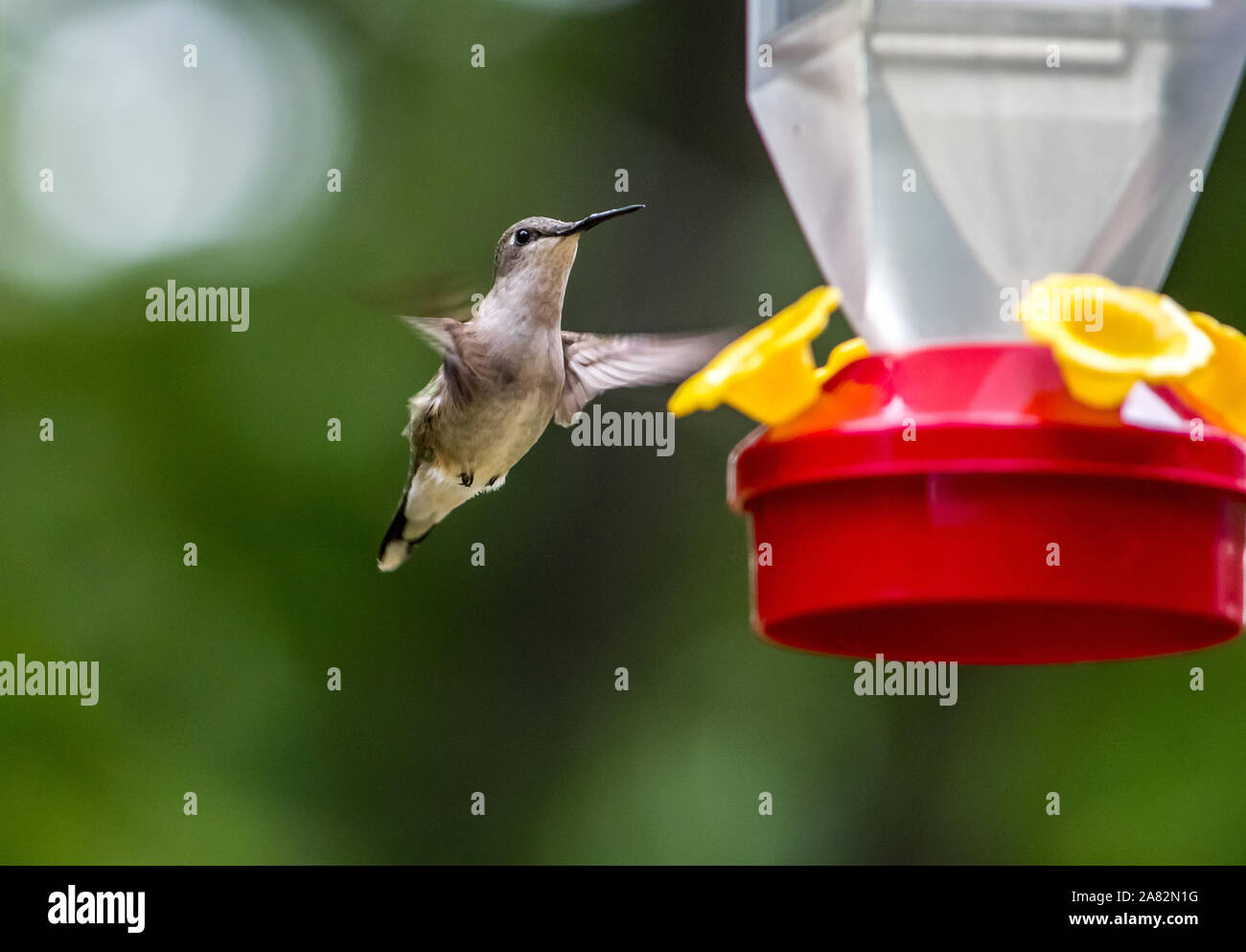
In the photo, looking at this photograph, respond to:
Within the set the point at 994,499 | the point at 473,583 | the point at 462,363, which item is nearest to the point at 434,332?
the point at 462,363

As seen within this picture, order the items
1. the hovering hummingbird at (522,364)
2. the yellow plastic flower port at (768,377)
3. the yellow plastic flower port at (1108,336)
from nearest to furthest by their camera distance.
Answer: the yellow plastic flower port at (1108,336) → the yellow plastic flower port at (768,377) → the hovering hummingbird at (522,364)

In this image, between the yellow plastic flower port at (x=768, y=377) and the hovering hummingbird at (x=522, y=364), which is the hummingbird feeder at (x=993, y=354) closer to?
the yellow plastic flower port at (x=768, y=377)

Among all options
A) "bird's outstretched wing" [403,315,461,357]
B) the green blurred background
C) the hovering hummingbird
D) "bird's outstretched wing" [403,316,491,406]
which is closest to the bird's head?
the hovering hummingbird

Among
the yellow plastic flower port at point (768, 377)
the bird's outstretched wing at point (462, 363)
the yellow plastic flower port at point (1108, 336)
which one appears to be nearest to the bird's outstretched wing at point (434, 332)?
the bird's outstretched wing at point (462, 363)

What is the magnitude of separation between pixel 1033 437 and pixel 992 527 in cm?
17

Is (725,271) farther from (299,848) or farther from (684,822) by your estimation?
(299,848)

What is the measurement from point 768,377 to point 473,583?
4942mm

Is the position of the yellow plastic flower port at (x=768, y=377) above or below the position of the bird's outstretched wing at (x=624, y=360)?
below

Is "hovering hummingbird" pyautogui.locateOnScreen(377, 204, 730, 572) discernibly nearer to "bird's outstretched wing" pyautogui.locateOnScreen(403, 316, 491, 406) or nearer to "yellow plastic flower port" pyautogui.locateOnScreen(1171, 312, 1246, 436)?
"bird's outstretched wing" pyautogui.locateOnScreen(403, 316, 491, 406)

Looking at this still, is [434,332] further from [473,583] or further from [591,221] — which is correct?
[473,583]

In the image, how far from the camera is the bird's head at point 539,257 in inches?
167

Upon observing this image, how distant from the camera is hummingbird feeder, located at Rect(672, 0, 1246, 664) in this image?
117 inches

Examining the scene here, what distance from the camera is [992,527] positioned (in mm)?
2969

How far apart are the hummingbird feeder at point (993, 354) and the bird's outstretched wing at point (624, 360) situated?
42cm
